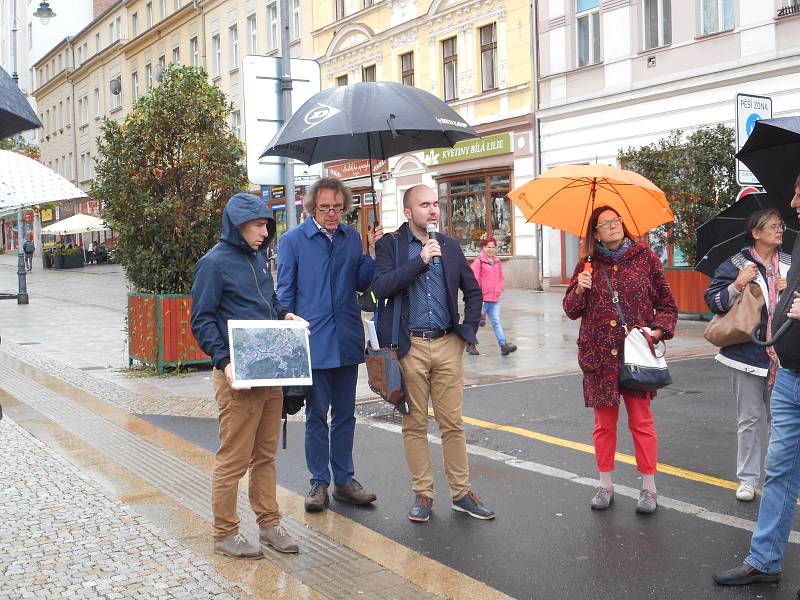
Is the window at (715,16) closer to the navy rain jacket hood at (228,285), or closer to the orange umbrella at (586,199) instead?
the orange umbrella at (586,199)

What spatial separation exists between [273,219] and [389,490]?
2.01m

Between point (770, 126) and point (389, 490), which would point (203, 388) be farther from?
point (770, 126)

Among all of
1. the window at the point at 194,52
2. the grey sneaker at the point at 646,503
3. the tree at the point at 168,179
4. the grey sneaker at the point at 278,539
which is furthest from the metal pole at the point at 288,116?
the window at the point at 194,52

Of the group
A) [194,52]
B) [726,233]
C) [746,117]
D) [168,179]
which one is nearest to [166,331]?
[168,179]

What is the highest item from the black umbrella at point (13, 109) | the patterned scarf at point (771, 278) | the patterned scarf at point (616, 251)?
the black umbrella at point (13, 109)

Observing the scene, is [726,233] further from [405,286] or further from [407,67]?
[407,67]

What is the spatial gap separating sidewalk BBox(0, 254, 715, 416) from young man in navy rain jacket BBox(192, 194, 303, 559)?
4.00 metres

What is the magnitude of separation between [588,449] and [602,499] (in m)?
1.53

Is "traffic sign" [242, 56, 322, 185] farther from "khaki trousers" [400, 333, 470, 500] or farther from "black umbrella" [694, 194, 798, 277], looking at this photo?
"black umbrella" [694, 194, 798, 277]

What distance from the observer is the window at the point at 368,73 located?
31062mm


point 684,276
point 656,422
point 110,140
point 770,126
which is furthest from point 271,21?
point 770,126

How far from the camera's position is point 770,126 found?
4098 millimetres

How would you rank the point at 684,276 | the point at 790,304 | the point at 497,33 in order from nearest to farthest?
1. the point at 790,304
2. the point at 684,276
3. the point at 497,33

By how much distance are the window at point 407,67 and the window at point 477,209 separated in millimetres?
3787
